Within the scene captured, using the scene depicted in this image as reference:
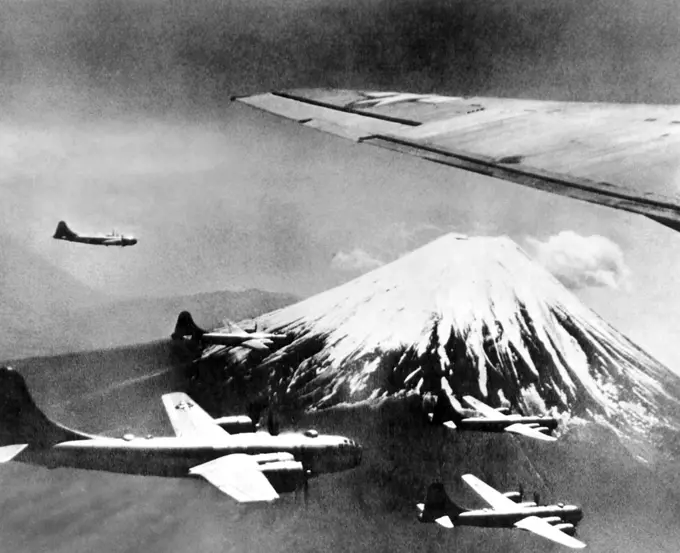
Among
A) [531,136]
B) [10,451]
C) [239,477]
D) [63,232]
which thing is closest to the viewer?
[531,136]

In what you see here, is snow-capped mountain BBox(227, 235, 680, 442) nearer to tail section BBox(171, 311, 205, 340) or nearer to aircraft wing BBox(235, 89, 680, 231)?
tail section BBox(171, 311, 205, 340)

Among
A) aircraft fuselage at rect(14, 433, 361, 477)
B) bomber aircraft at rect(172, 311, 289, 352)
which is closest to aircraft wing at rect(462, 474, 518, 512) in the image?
aircraft fuselage at rect(14, 433, 361, 477)

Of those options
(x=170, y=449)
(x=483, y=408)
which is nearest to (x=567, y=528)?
(x=483, y=408)

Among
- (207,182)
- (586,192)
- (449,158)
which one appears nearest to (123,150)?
(207,182)

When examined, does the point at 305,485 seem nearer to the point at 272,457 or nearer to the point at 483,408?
the point at 272,457

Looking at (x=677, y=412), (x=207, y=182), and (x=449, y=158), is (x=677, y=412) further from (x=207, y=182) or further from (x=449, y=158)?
(x=207, y=182)

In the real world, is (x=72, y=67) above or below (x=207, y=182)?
above
